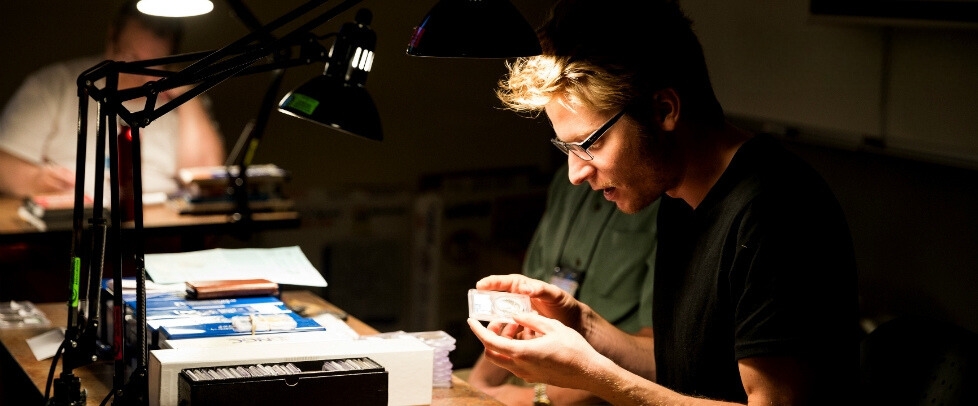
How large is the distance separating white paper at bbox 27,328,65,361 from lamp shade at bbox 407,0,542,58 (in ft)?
3.99

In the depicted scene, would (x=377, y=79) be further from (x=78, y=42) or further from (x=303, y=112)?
(x=303, y=112)

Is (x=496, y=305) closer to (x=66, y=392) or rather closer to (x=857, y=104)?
(x=66, y=392)

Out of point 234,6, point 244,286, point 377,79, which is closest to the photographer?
point 244,286

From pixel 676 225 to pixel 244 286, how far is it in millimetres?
1044

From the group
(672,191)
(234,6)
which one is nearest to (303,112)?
(672,191)

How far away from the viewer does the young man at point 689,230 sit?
1.88 m

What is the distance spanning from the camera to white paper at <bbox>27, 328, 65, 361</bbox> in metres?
2.56

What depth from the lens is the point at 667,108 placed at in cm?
212

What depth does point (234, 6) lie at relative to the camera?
3.94 m

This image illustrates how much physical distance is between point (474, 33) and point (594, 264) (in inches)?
64.8

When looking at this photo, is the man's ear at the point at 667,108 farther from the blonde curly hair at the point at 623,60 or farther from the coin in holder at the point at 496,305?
the coin in holder at the point at 496,305

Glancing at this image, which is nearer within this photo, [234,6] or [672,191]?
[672,191]

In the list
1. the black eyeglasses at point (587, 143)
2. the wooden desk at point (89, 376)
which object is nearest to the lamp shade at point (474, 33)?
the black eyeglasses at point (587, 143)

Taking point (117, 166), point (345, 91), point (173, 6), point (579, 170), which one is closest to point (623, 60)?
point (579, 170)
